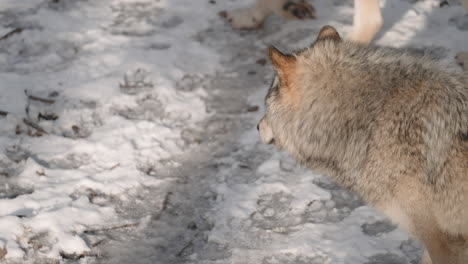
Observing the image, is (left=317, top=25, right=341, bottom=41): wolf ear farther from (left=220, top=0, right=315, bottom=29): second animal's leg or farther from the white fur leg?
(left=220, top=0, right=315, bottom=29): second animal's leg

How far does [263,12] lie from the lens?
675 cm

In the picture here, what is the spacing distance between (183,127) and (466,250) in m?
2.59

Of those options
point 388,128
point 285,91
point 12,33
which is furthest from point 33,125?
point 388,128

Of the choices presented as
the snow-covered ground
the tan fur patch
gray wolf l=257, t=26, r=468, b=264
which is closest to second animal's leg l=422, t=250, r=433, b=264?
gray wolf l=257, t=26, r=468, b=264

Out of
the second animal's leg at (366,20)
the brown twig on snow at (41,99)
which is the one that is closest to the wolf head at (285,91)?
the second animal's leg at (366,20)

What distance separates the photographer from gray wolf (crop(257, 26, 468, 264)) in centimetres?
345

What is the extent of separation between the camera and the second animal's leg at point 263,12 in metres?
6.59

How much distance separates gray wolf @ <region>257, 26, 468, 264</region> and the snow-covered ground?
0.77 m

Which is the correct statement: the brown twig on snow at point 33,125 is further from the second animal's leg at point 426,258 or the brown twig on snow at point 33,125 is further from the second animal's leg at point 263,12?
the second animal's leg at point 426,258

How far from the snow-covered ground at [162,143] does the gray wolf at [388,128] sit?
0.77 meters

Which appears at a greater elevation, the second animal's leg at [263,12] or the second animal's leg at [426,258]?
the second animal's leg at [263,12]

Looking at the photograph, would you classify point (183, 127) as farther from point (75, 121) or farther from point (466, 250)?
point (466, 250)

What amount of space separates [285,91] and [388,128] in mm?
653

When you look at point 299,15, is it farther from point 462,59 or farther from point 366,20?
point 462,59
